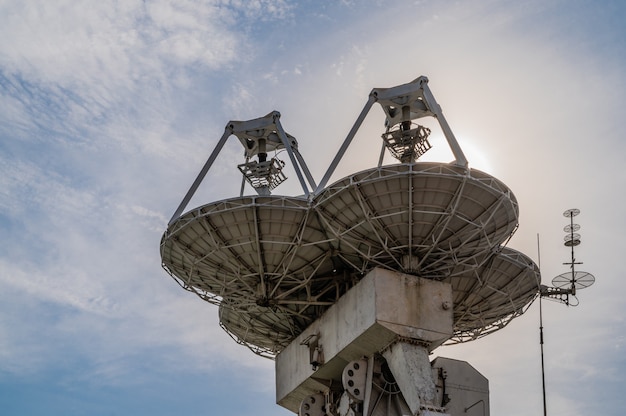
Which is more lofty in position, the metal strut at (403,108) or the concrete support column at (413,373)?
the metal strut at (403,108)

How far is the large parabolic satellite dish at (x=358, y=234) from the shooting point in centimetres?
5075

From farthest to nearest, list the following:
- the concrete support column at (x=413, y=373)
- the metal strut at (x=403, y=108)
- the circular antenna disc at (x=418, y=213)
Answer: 1. the metal strut at (x=403, y=108)
2. the concrete support column at (x=413, y=373)
3. the circular antenna disc at (x=418, y=213)

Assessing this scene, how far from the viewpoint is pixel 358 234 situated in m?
52.8

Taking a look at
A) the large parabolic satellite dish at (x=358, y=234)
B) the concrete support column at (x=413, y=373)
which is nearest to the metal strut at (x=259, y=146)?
the large parabolic satellite dish at (x=358, y=234)

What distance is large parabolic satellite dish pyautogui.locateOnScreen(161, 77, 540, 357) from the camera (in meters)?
50.8

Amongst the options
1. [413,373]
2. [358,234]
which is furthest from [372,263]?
[413,373]

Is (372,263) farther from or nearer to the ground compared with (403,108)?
nearer to the ground

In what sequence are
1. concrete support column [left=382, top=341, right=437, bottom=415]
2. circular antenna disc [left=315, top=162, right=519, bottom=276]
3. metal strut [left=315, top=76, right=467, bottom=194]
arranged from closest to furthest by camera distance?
circular antenna disc [left=315, top=162, right=519, bottom=276] → concrete support column [left=382, top=341, right=437, bottom=415] → metal strut [left=315, top=76, right=467, bottom=194]

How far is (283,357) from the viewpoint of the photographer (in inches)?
2454

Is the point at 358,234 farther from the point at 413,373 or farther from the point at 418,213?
the point at 413,373

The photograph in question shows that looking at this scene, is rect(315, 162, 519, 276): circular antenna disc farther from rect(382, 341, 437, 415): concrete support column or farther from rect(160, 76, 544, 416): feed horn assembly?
rect(382, 341, 437, 415): concrete support column

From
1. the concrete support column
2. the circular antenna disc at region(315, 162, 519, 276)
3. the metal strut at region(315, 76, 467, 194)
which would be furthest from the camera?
the metal strut at region(315, 76, 467, 194)

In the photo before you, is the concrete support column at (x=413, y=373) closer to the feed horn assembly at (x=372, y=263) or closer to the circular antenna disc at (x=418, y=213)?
the feed horn assembly at (x=372, y=263)

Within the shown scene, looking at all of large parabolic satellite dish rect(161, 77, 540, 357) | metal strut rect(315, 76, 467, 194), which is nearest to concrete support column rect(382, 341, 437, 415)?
large parabolic satellite dish rect(161, 77, 540, 357)
